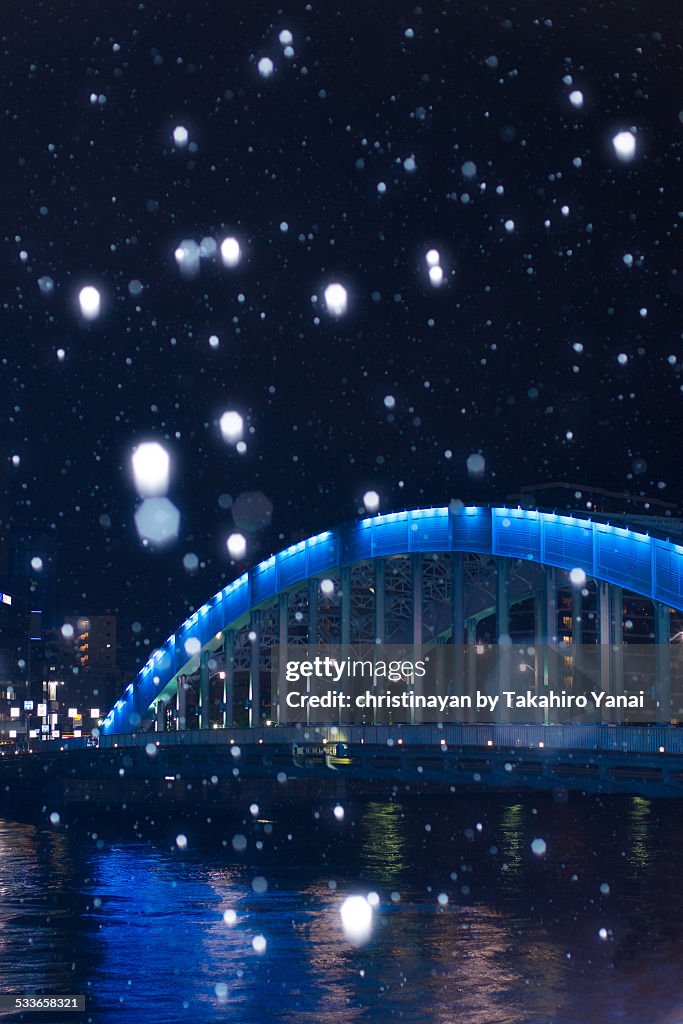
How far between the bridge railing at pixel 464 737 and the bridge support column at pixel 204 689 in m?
10.9

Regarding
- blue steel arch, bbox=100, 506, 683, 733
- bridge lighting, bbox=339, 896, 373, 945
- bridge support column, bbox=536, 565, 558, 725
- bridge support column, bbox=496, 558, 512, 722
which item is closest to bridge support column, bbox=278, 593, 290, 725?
blue steel arch, bbox=100, 506, 683, 733

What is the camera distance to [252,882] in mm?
30172

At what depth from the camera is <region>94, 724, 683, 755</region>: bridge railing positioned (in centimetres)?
4953

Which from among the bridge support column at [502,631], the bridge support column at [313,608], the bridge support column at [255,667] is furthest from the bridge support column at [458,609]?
the bridge support column at [255,667]

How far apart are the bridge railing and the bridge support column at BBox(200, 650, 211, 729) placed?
1086 cm

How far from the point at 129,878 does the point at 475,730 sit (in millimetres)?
28926

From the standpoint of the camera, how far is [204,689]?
271 feet

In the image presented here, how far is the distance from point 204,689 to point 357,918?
194 feet

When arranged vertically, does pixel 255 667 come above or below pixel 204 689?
above

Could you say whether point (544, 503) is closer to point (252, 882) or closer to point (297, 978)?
point (252, 882)

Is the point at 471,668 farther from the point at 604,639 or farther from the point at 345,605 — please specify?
the point at 604,639

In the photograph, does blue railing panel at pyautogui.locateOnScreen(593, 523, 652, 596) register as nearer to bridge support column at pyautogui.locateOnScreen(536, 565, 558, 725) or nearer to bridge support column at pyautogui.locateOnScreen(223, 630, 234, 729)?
bridge support column at pyautogui.locateOnScreen(536, 565, 558, 725)

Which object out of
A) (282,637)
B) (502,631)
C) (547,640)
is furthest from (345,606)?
(547,640)

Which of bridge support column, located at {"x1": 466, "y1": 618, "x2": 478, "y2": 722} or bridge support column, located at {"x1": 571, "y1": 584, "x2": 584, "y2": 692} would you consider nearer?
bridge support column, located at {"x1": 571, "y1": 584, "x2": 584, "y2": 692}
